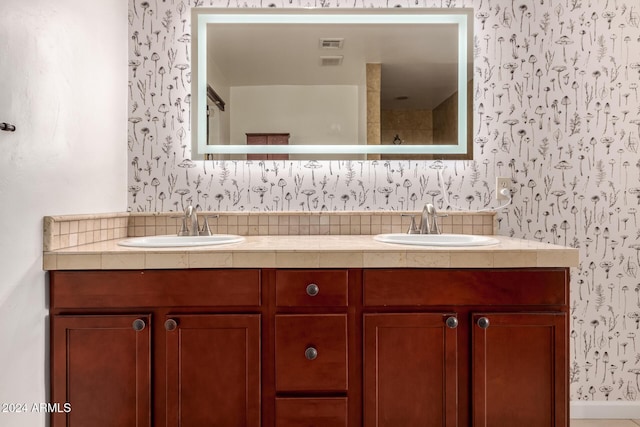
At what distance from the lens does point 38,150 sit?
131cm

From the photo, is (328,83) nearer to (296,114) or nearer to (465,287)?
(296,114)

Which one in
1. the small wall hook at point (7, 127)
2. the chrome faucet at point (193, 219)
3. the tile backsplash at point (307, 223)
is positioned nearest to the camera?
the small wall hook at point (7, 127)

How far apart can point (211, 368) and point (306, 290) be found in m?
→ 0.40

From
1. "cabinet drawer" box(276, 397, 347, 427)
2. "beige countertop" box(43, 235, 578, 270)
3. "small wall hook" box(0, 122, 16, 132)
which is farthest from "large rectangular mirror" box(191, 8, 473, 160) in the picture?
"cabinet drawer" box(276, 397, 347, 427)

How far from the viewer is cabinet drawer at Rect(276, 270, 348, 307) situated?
1.37 meters

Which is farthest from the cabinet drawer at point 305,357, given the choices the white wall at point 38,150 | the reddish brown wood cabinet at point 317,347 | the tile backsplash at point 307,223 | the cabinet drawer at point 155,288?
the white wall at point 38,150

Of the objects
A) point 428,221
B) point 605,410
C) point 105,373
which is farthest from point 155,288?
point 605,410

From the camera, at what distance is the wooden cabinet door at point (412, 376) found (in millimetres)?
1367

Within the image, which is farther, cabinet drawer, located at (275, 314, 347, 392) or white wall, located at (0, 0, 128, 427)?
cabinet drawer, located at (275, 314, 347, 392)

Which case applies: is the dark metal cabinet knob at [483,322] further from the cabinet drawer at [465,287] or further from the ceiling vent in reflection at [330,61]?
the ceiling vent in reflection at [330,61]

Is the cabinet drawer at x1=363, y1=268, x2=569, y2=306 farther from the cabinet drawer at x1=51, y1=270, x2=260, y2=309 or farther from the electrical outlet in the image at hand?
the electrical outlet

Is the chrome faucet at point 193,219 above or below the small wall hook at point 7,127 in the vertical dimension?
below

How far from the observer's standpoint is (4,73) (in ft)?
3.85

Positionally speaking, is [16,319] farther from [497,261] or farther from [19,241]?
[497,261]
